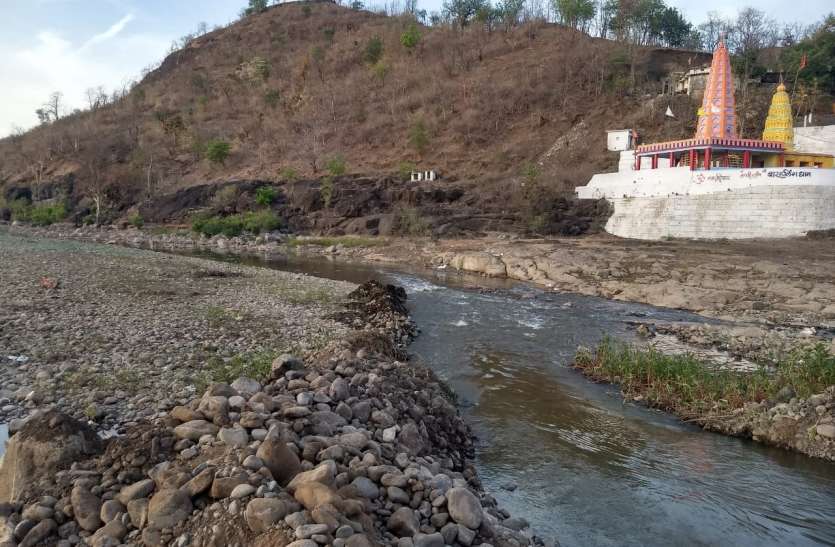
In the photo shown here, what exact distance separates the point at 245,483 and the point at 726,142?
31.8m

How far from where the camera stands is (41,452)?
4.78 m

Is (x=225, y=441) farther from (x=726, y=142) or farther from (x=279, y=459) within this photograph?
(x=726, y=142)

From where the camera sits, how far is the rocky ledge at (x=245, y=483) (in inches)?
151

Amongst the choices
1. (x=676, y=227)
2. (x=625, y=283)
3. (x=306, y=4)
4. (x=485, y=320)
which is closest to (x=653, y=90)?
(x=676, y=227)

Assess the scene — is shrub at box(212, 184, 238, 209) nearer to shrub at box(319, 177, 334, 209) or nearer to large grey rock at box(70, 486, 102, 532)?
shrub at box(319, 177, 334, 209)

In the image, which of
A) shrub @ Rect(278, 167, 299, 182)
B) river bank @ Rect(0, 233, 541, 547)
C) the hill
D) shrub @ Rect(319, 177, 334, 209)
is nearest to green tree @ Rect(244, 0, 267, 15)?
the hill

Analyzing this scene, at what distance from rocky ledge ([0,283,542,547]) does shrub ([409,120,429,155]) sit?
44037 millimetres

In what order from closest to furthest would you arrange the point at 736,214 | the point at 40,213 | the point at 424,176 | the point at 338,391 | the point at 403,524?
the point at 403,524, the point at 338,391, the point at 736,214, the point at 424,176, the point at 40,213

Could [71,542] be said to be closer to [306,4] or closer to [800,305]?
[800,305]

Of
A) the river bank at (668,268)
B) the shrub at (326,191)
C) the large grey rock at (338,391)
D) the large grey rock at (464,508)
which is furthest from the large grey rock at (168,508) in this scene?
the shrub at (326,191)

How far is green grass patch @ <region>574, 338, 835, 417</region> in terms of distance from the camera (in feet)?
29.5

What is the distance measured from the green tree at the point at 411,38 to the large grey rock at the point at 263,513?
71.7 metres

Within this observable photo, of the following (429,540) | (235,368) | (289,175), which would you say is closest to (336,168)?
(289,175)

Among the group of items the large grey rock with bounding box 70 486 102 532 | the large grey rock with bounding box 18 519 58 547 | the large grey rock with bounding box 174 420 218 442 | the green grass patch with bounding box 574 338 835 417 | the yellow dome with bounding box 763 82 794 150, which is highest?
the yellow dome with bounding box 763 82 794 150
